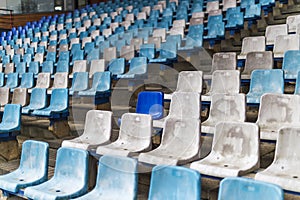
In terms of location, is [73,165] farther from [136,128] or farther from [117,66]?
[117,66]

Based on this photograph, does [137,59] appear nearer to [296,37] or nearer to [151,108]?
[151,108]

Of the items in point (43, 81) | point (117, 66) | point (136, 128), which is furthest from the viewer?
point (43, 81)

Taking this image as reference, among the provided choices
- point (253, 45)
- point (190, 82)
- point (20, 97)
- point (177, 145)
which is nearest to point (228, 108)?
point (177, 145)

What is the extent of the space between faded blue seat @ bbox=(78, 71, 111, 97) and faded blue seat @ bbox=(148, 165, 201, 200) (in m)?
1.88

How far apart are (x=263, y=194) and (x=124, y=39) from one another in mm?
3934

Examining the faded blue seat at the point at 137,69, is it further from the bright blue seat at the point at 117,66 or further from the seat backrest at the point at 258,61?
the seat backrest at the point at 258,61

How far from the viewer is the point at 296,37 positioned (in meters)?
3.21

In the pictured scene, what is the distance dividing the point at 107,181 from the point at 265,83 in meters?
1.41

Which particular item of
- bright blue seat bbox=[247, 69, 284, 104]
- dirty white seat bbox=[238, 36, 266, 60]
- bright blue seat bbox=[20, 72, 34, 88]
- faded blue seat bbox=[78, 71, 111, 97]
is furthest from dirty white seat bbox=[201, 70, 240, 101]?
bright blue seat bbox=[20, 72, 34, 88]

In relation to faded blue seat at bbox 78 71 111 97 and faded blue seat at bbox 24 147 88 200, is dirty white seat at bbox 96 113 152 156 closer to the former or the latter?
faded blue seat at bbox 24 147 88 200

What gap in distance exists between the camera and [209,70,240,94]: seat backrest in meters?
2.71

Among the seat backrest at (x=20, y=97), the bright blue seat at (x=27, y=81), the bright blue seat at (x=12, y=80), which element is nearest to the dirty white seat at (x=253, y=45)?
the seat backrest at (x=20, y=97)

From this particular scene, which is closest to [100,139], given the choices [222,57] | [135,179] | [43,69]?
[135,179]

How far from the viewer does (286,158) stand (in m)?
1.74
